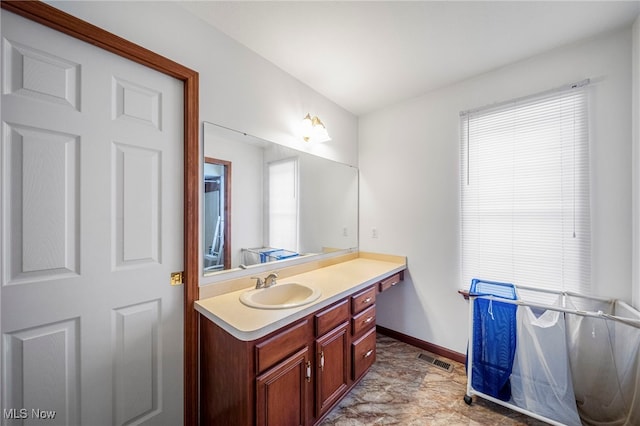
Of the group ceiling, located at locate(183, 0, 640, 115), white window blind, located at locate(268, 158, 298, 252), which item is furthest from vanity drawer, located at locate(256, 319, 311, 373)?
ceiling, located at locate(183, 0, 640, 115)

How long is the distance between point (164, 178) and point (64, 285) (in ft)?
2.10

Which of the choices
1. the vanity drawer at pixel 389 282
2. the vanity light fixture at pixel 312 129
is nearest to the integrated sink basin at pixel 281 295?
the vanity drawer at pixel 389 282

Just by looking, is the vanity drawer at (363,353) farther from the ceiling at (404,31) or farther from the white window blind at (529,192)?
the ceiling at (404,31)

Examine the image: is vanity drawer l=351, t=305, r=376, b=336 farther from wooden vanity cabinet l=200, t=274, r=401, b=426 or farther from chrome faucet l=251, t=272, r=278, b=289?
chrome faucet l=251, t=272, r=278, b=289

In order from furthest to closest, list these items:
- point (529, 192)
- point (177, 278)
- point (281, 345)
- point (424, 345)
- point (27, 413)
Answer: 1. point (424, 345)
2. point (529, 192)
3. point (177, 278)
4. point (281, 345)
5. point (27, 413)

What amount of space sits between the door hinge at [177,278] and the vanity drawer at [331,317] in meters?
0.82

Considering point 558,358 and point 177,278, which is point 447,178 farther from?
point 177,278

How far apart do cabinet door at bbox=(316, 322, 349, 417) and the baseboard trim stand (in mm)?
1032

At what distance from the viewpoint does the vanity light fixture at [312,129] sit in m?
2.11

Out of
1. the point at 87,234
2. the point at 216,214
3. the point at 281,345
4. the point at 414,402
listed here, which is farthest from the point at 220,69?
the point at 414,402

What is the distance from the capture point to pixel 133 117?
1248 mm

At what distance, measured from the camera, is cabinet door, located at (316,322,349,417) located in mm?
1457

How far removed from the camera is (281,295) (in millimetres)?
1739

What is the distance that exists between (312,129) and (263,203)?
83cm
